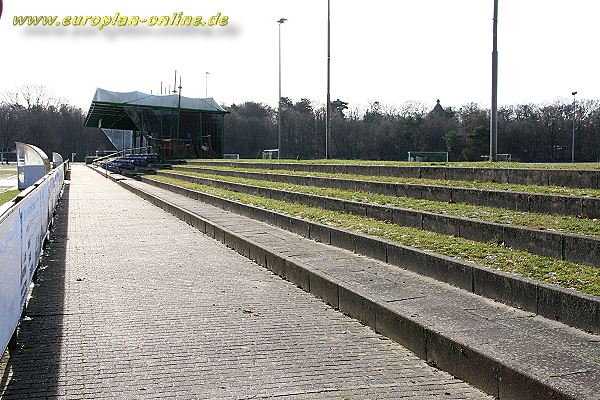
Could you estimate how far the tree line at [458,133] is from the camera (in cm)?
5966

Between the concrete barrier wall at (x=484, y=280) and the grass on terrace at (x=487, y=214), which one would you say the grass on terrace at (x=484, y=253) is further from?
the grass on terrace at (x=487, y=214)

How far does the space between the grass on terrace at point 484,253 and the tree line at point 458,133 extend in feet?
136

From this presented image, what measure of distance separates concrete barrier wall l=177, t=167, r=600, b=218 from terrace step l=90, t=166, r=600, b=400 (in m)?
1.99

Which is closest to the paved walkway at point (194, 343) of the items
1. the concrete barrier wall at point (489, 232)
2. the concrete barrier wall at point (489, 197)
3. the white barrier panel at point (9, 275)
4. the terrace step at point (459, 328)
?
the terrace step at point (459, 328)

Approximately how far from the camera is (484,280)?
20.6ft

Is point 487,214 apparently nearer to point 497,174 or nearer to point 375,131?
point 497,174

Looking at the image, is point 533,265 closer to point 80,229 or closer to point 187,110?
point 80,229

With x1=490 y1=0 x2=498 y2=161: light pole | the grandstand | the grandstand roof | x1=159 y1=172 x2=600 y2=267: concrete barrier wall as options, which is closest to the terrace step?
x1=159 y1=172 x2=600 y2=267: concrete barrier wall

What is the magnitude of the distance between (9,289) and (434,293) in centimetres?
405

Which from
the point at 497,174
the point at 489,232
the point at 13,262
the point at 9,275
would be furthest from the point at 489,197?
the point at 9,275

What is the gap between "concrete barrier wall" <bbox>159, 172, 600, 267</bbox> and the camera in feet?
20.5

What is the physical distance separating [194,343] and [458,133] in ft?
184

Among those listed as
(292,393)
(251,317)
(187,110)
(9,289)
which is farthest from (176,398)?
(187,110)

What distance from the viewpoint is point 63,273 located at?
370 inches
